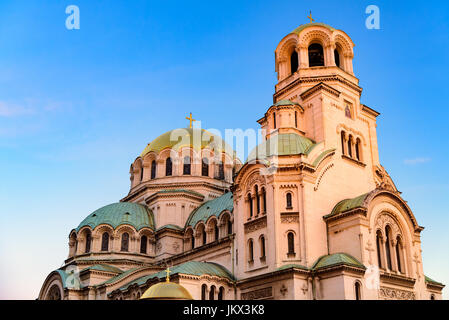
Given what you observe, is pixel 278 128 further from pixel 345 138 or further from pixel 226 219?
pixel 226 219

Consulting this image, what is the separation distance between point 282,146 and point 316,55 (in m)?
10.2

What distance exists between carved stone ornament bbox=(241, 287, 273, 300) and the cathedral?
60 millimetres

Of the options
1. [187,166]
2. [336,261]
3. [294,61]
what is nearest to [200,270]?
[336,261]

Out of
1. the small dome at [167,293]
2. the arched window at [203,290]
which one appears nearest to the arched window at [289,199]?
the arched window at [203,290]

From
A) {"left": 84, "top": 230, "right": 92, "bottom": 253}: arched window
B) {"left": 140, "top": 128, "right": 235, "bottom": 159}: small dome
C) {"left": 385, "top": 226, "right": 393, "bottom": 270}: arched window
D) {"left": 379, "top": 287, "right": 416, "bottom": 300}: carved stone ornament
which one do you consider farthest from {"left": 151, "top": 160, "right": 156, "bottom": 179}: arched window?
{"left": 379, "top": 287, "right": 416, "bottom": 300}: carved stone ornament

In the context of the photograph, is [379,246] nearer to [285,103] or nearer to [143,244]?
[285,103]

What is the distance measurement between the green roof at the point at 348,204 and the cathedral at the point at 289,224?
100 millimetres

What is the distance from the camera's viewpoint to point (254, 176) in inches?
1291

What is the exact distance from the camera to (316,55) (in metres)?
39.4

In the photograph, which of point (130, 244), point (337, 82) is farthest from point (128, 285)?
point (337, 82)

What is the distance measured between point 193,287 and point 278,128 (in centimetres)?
1202

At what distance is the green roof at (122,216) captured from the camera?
1747 inches

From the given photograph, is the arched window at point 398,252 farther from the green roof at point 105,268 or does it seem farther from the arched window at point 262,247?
the green roof at point 105,268

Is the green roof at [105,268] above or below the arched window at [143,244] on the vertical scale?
below
